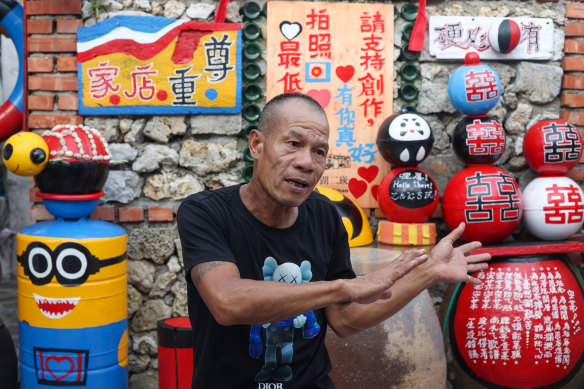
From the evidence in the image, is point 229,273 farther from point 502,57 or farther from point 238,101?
point 502,57

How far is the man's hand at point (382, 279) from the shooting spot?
5.17 feet

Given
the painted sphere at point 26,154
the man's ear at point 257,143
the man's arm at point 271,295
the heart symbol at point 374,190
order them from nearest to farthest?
the man's arm at point 271,295 < the man's ear at point 257,143 < the painted sphere at point 26,154 < the heart symbol at point 374,190

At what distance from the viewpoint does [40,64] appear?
3.85m

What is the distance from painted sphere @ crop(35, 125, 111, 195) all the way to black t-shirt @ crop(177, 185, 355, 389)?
1722mm

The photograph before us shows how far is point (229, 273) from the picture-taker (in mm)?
1615

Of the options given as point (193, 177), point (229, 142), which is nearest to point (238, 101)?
point (229, 142)

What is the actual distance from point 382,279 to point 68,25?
3.22m

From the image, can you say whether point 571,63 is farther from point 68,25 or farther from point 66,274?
point 66,274

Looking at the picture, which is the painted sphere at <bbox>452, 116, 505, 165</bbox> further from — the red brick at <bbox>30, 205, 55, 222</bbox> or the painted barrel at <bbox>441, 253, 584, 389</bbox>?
the red brick at <bbox>30, 205, 55, 222</bbox>

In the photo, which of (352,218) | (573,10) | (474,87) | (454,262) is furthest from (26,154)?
(573,10)

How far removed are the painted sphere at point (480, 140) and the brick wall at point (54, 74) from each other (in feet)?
6.79

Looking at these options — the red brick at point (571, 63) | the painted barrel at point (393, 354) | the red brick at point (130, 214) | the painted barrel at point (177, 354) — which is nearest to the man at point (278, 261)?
the painted barrel at point (393, 354)

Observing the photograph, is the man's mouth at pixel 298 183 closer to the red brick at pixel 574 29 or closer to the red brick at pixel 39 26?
the red brick at pixel 39 26

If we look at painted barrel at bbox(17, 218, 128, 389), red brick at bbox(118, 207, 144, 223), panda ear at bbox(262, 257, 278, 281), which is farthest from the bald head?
red brick at bbox(118, 207, 144, 223)
